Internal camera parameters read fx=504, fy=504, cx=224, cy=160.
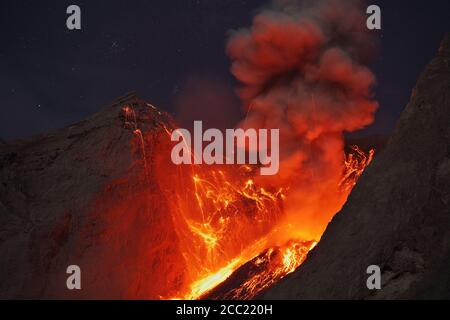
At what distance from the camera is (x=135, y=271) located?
22.2 metres

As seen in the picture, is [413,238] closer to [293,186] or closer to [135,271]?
[135,271]

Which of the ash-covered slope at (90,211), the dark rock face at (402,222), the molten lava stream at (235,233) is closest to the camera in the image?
the dark rock face at (402,222)

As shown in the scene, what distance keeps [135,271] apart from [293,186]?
13.7m

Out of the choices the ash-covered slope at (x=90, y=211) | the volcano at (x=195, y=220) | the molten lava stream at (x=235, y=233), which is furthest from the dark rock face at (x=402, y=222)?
the ash-covered slope at (x=90, y=211)

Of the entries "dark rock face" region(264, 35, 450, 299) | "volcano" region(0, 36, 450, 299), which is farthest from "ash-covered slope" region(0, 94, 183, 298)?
"dark rock face" region(264, 35, 450, 299)

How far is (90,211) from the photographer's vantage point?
22.4 meters

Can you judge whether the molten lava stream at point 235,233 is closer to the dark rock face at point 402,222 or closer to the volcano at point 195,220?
the volcano at point 195,220

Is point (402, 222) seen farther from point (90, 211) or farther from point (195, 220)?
point (195, 220)

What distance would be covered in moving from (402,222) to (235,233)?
50.7ft

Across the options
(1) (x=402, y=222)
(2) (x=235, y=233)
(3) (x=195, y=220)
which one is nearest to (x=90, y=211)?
(3) (x=195, y=220)

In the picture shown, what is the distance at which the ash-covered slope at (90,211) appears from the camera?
21266 millimetres

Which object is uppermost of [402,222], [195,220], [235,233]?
[402,222]

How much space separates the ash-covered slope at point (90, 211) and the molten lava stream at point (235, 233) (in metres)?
1.72
